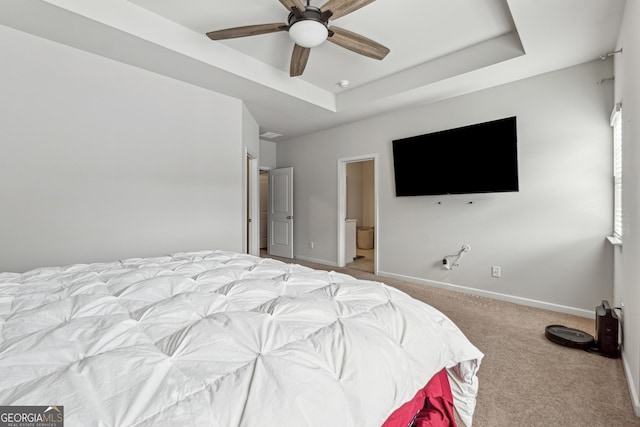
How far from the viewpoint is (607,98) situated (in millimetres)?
2836

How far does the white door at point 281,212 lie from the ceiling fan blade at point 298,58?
9.54 feet

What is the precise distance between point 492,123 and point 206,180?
338 cm

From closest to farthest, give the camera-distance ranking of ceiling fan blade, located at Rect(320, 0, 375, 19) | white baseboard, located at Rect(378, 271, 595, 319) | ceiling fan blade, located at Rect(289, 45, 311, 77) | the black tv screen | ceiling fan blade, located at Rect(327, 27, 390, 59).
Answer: ceiling fan blade, located at Rect(320, 0, 375, 19), ceiling fan blade, located at Rect(327, 27, 390, 59), ceiling fan blade, located at Rect(289, 45, 311, 77), white baseboard, located at Rect(378, 271, 595, 319), the black tv screen

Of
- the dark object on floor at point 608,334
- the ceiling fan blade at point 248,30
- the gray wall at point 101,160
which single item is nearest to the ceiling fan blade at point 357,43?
the ceiling fan blade at point 248,30

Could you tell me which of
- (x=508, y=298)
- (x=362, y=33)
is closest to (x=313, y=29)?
(x=362, y=33)

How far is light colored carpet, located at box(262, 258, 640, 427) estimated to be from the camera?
1623 mm

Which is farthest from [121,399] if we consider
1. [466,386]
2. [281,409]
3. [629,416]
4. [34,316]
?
[629,416]

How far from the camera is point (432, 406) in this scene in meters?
1.21

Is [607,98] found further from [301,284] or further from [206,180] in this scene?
[206,180]

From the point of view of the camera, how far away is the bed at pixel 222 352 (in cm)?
62

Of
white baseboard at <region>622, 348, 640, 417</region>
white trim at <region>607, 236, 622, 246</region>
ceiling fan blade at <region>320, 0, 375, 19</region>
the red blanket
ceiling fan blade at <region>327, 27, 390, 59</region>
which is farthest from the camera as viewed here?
white trim at <region>607, 236, 622, 246</region>

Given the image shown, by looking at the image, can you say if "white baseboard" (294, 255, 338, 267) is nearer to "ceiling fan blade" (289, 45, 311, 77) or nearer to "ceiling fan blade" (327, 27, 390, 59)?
"ceiling fan blade" (289, 45, 311, 77)

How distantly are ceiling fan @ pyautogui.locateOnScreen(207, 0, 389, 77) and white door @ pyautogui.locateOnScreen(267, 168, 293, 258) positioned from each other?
3401 mm

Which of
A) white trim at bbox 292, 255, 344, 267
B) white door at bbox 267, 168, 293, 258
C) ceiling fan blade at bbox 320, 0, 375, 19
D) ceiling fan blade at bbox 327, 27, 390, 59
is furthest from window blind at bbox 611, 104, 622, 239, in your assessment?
white door at bbox 267, 168, 293, 258
